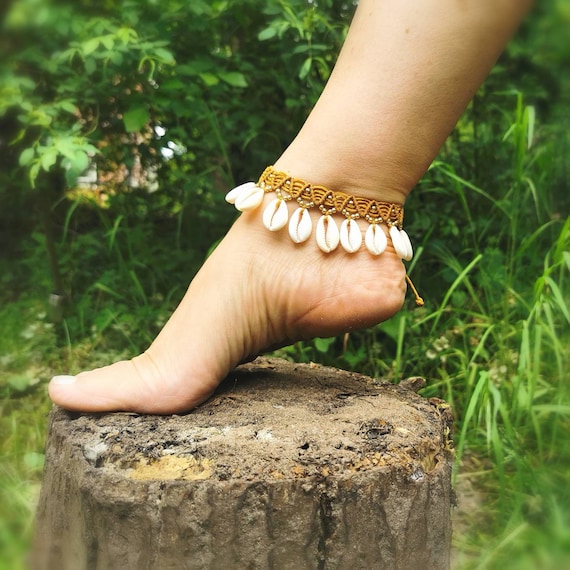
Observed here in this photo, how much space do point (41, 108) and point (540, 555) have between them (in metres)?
1.41

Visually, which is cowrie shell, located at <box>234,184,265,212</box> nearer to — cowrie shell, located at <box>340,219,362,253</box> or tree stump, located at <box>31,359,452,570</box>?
cowrie shell, located at <box>340,219,362,253</box>

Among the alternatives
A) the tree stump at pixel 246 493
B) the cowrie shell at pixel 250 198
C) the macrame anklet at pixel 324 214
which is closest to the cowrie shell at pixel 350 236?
the macrame anklet at pixel 324 214

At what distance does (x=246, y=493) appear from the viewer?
81 cm

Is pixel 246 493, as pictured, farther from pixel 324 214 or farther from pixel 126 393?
pixel 324 214

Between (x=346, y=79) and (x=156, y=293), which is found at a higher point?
(x=346, y=79)

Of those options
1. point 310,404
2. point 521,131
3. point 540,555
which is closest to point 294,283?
point 310,404

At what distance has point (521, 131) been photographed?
5.28 feet

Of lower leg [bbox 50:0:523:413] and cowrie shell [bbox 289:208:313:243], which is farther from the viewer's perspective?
cowrie shell [bbox 289:208:313:243]

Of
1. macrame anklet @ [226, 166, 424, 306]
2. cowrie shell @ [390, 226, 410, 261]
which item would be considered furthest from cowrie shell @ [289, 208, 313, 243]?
cowrie shell @ [390, 226, 410, 261]

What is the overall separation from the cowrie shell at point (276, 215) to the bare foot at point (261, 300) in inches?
1.0

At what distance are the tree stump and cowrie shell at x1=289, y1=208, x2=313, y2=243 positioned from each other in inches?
11.1

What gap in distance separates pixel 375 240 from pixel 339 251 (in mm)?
60

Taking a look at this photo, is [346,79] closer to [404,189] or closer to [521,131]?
[404,189]

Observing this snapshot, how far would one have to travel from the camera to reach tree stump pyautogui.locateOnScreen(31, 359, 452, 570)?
81 cm
